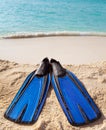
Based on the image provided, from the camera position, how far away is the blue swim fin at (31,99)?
2.88 meters

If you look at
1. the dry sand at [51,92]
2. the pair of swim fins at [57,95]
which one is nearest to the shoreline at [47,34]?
the dry sand at [51,92]

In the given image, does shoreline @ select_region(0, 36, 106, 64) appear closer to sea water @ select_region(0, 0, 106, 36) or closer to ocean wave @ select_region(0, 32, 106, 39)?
ocean wave @ select_region(0, 32, 106, 39)

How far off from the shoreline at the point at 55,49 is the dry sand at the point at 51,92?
45 cm

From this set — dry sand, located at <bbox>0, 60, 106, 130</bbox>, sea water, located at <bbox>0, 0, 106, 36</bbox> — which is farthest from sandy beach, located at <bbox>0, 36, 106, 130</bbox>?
sea water, located at <bbox>0, 0, 106, 36</bbox>

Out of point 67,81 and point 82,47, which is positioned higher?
point 67,81

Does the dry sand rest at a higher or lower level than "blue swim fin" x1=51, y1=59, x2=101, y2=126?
lower

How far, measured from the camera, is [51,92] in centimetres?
330

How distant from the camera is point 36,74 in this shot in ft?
11.4

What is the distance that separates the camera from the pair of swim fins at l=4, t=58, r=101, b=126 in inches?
113

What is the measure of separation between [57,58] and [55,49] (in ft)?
1.79

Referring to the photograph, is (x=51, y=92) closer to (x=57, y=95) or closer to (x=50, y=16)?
(x=57, y=95)

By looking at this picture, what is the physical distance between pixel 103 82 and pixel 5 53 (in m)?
2.17

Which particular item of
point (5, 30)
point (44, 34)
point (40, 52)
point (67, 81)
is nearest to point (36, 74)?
point (67, 81)

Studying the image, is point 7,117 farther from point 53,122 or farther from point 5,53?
point 5,53
